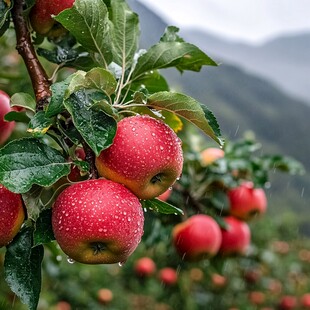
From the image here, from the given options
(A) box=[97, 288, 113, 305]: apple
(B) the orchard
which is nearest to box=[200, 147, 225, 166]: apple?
(B) the orchard

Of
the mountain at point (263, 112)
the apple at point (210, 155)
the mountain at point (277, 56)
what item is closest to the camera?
the apple at point (210, 155)

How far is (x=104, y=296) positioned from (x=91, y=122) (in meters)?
2.23

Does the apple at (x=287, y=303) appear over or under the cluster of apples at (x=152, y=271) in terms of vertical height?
under

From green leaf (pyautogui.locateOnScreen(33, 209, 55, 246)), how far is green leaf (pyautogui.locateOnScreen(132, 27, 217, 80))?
0.63ft

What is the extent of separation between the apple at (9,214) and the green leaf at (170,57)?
196 millimetres

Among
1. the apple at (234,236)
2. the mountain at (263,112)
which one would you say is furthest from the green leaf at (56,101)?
the mountain at (263,112)

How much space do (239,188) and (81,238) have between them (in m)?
1.02

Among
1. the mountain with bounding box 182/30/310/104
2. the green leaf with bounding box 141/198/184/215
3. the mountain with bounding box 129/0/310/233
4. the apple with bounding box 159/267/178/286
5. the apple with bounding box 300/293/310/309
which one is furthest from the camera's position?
the mountain with bounding box 182/30/310/104

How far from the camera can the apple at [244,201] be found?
1.51 metres

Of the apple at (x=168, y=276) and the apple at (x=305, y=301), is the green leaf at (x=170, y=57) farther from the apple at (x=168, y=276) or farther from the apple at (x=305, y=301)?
the apple at (x=305, y=301)

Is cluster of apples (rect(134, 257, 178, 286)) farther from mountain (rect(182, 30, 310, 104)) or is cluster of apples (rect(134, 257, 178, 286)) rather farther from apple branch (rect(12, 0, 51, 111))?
mountain (rect(182, 30, 310, 104))

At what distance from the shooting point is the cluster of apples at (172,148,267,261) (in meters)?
1.49

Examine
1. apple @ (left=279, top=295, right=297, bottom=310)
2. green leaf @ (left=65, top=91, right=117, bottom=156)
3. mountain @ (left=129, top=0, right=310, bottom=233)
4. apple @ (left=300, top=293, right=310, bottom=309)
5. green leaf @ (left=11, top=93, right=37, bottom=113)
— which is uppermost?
green leaf @ (left=65, top=91, right=117, bottom=156)

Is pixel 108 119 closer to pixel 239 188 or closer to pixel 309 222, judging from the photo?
pixel 239 188
